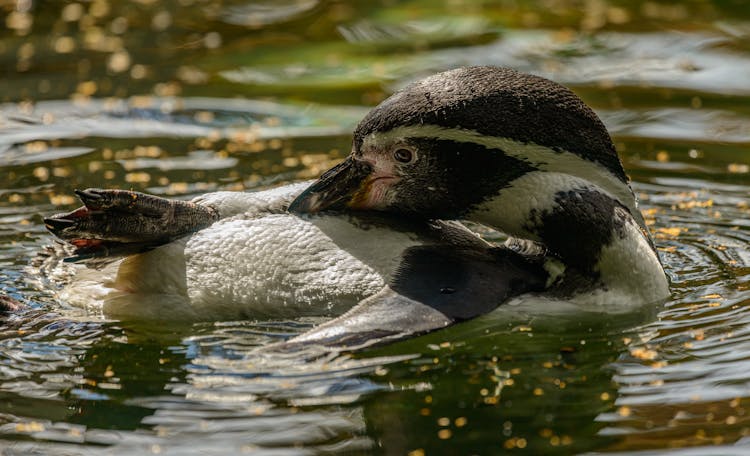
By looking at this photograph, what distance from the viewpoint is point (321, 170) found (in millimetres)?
9461

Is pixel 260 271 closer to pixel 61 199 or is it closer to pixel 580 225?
pixel 580 225

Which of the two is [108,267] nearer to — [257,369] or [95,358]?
[95,358]

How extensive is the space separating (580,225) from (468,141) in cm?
68

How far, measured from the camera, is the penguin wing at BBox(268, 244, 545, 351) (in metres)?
5.81

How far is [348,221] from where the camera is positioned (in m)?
6.68

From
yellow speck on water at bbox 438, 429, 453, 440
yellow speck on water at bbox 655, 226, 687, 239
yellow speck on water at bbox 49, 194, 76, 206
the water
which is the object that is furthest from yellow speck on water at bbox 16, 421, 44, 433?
yellow speck on water at bbox 655, 226, 687, 239

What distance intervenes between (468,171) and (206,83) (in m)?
5.64

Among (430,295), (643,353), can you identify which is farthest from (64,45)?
(643,353)

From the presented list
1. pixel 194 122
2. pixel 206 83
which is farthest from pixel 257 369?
pixel 206 83

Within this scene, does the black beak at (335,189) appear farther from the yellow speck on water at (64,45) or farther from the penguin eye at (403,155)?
the yellow speck on water at (64,45)

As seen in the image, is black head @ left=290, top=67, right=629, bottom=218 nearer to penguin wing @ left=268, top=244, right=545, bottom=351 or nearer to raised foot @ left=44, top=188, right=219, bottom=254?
penguin wing @ left=268, top=244, right=545, bottom=351

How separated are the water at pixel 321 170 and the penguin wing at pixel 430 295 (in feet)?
0.43

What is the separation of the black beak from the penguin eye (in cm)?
21

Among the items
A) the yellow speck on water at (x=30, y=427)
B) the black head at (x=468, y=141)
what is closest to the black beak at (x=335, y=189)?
the black head at (x=468, y=141)
